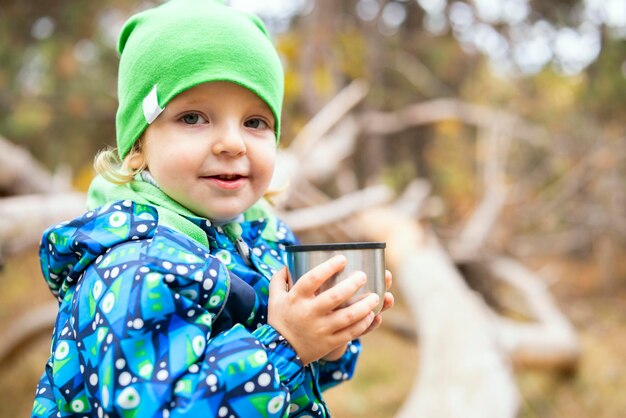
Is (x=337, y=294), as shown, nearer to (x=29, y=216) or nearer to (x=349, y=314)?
(x=349, y=314)

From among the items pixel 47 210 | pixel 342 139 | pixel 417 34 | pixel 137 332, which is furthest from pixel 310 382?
pixel 417 34

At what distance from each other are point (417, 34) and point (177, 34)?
6727 mm

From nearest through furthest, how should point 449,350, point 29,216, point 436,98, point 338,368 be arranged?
1. point 338,368
2. point 449,350
3. point 29,216
4. point 436,98

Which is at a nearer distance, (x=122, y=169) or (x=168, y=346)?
(x=168, y=346)

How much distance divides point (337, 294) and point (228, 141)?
35 centimetres

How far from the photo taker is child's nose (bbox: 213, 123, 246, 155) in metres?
1.17

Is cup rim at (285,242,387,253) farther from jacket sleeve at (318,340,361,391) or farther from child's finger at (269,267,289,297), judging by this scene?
jacket sleeve at (318,340,361,391)

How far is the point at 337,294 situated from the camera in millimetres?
1044

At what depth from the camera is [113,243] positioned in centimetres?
110

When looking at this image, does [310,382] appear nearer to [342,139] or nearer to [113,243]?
[113,243]

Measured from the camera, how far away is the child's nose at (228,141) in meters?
1.17

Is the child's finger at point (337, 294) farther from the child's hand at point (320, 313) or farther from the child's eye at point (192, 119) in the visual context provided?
the child's eye at point (192, 119)

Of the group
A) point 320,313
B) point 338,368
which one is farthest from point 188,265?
point 338,368

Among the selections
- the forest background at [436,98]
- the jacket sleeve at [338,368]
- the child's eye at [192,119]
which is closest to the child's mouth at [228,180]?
the child's eye at [192,119]
